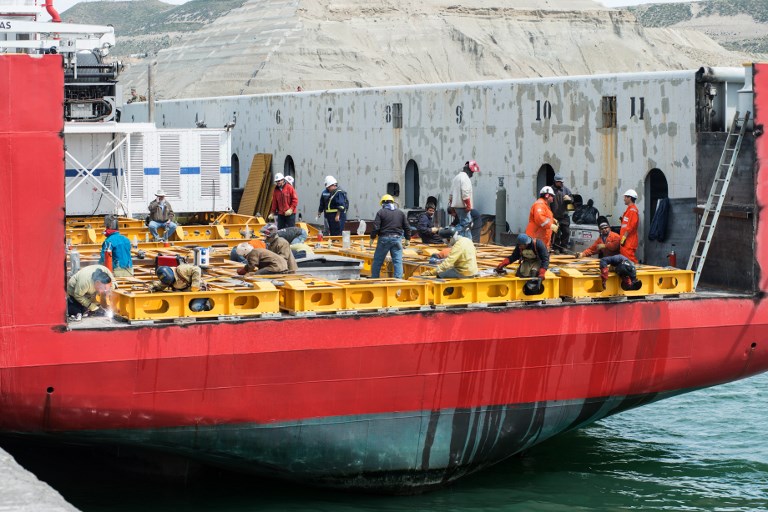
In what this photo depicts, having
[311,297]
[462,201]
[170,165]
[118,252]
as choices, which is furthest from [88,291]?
[170,165]

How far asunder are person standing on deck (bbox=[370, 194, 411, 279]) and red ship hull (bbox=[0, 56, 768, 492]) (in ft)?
6.95

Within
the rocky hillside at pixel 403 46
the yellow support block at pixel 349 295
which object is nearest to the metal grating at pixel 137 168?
the yellow support block at pixel 349 295

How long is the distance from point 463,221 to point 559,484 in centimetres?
472

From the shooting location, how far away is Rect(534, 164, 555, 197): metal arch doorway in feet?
69.3

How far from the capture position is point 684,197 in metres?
18.1

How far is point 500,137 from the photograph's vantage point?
72.0 feet

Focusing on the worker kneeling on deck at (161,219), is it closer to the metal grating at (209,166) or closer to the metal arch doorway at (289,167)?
the metal grating at (209,166)

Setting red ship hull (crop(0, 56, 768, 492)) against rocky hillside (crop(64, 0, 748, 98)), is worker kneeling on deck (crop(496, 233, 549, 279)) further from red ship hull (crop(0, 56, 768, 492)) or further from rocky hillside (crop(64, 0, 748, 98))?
rocky hillside (crop(64, 0, 748, 98))

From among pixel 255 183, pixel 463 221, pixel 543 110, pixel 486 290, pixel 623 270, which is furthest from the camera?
pixel 255 183

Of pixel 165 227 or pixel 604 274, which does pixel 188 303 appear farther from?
pixel 165 227

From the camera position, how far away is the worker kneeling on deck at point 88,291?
1425 cm

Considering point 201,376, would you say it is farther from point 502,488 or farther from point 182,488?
point 502,488

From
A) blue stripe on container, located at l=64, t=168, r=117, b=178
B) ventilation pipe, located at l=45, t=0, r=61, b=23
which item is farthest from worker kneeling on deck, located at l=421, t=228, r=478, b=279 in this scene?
ventilation pipe, located at l=45, t=0, r=61, b=23

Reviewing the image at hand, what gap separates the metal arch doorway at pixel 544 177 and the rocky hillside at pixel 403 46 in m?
58.1
